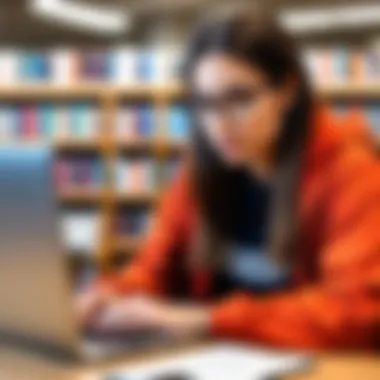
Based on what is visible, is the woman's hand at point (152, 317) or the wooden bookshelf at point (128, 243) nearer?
the woman's hand at point (152, 317)

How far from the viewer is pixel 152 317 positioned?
5.46 ft

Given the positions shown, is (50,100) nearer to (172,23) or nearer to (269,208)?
(172,23)

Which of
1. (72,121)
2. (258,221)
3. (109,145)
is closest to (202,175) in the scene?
(258,221)

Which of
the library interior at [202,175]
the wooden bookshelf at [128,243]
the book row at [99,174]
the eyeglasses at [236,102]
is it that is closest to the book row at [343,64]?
the library interior at [202,175]

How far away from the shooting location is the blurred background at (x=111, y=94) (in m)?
1.79

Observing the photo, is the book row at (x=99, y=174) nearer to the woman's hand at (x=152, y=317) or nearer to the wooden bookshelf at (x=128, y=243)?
the wooden bookshelf at (x=128, y=243)

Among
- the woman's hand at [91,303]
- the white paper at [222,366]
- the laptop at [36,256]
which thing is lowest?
the white paper at [222,366]

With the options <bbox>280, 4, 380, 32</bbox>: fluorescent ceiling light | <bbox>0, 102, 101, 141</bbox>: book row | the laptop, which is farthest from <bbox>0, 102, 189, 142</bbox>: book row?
the laptop

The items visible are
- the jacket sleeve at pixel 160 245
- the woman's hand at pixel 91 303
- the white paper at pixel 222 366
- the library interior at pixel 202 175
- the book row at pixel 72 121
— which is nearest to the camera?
the white paper at pixel 222 366

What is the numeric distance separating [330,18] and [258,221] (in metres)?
0.45

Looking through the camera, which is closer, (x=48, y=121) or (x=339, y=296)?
(x=339, y=296)

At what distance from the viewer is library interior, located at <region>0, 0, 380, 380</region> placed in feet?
5.24

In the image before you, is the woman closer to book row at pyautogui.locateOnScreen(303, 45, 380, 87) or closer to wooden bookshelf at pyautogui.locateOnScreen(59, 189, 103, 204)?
book row at pyautogui.locateOnScreen(303, 45, 380, 87)

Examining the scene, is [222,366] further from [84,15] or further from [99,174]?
[84,15]
